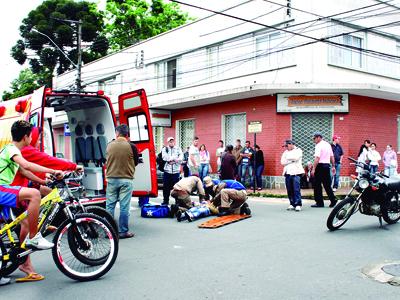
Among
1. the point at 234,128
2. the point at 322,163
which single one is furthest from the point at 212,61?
the point at 322,163

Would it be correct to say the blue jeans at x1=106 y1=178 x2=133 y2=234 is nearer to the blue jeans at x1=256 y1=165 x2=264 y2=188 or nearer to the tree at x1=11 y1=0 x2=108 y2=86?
the blue jeans at x1=256 y1=165 x2=264 y2=188

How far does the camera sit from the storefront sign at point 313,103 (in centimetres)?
1744

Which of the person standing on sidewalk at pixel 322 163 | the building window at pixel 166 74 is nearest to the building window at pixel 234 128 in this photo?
the building window at pixel 166 74

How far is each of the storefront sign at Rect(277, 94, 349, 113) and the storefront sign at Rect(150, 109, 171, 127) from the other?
305 inches

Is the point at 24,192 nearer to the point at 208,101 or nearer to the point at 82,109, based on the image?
the point at 82,109

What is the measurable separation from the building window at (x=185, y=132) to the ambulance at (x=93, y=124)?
1218cm

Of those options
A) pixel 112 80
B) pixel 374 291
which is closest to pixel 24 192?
pixel 374 291

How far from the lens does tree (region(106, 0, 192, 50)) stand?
38.7m

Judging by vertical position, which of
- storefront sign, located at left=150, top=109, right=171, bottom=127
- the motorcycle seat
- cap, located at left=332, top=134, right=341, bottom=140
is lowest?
the motorcycle seat

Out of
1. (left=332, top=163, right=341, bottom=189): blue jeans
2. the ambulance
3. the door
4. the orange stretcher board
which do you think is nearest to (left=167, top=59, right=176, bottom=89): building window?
(left=332, top=163, right=341, bottom=189): blue jeans

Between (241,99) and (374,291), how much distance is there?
15331mm

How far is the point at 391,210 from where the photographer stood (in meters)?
8.42

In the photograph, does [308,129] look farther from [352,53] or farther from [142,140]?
[142,140]

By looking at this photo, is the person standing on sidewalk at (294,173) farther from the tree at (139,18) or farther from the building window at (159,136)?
the tree at (139,18)
